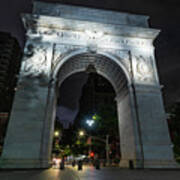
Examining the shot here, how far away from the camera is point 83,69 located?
68.6ft

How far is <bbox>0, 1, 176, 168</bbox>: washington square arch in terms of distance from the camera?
43.8 feet

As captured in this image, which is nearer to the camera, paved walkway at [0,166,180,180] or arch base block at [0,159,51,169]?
paved walkway at [0,166,180,180]

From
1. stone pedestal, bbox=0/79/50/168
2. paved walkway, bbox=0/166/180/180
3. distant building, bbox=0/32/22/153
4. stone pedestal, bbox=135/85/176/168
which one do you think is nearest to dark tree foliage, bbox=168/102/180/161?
stone pedestal, bbox=135/85/176/168

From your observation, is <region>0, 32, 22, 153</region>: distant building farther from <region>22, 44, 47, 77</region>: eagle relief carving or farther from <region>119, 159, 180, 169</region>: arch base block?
<region>119, 159, 180, 169</region>: arch base block

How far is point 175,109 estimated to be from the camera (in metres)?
27.2

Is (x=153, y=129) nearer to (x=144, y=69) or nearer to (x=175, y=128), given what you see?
(x=144, y=69)

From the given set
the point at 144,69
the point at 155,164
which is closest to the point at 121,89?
the point at 144,69

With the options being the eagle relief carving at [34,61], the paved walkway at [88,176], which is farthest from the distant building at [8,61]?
the paved walkway at [88,176]

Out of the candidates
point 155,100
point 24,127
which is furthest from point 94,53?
point 24,127

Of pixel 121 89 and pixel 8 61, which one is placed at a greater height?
pixel 8 61

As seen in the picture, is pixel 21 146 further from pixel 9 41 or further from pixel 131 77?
pixel 9 41

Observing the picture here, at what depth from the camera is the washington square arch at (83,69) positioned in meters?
13.3

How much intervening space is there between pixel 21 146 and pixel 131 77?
483 inches

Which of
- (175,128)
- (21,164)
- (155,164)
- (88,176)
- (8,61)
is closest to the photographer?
(88,176)
